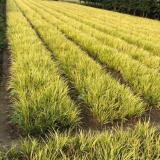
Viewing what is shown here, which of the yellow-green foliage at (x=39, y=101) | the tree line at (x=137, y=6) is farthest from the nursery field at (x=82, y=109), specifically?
the tree line at (x=137, y=6)

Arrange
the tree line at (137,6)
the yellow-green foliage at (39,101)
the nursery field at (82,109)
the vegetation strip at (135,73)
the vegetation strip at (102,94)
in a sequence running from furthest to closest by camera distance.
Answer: the tree line at (137,6) < the vegetation strip at (135,73) < the vegetation strip at (102,94) < the yellow-green foliage at (39,101) < the nursery field at (82,109)

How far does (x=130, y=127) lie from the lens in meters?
4.36

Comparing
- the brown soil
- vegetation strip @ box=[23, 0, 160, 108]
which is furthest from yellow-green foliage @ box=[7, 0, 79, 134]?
vegetation strip @ box=[23, 0, 160, 108]

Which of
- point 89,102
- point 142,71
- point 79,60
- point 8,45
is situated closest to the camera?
point 89,102

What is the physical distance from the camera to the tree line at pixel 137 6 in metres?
39.3

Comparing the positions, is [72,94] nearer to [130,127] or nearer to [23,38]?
[130,127]

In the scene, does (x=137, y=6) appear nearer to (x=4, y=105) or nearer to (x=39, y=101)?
(x=4, y=105)

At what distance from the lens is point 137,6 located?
137 ft

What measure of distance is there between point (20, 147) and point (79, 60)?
147 inches

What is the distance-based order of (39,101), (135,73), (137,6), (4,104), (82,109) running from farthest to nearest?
(137,6) → (135,73) → (4,104) → (82,109) → (39,101)

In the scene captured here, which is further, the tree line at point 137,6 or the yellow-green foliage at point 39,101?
the tree line at point 137,6

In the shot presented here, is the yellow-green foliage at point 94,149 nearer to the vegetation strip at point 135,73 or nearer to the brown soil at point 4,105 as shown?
the brown soil at point 4,105

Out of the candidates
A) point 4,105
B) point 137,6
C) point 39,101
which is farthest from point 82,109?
point 137,6

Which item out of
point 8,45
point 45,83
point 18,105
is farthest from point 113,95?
point 8,45
